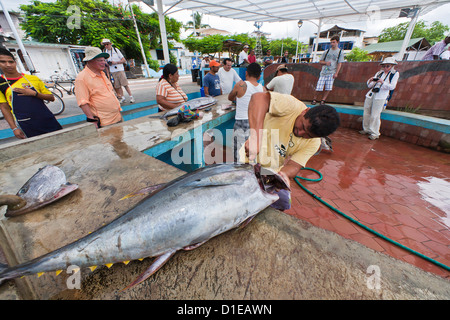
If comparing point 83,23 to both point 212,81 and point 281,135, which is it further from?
point 281,135

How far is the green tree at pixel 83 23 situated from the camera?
19.1 metres

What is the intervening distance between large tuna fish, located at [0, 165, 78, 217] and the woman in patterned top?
113 inches

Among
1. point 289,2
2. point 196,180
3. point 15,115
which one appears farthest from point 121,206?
point 289,2

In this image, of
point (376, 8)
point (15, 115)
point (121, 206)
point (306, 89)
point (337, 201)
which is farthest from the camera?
point (376, 8)

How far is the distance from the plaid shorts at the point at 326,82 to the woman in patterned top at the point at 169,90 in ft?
19.2

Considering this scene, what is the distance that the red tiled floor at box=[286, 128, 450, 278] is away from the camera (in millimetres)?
2543

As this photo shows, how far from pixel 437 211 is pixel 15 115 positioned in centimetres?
689

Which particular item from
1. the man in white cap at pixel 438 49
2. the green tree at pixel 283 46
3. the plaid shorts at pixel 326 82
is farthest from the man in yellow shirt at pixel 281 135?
the green tree at pixel 283 46

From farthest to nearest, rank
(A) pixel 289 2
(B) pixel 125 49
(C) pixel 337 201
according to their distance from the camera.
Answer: (B) pixel 125 49
(A) pixel 289 2
(C) pixel 337 201

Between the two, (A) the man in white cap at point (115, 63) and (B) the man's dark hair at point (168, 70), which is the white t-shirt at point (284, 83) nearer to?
(B) the man's dark hair at point (168, 70)

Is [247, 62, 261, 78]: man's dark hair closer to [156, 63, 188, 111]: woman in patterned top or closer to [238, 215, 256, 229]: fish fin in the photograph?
[156, 63, 188, 111]: woman in patterned top

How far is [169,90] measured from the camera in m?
4.12
